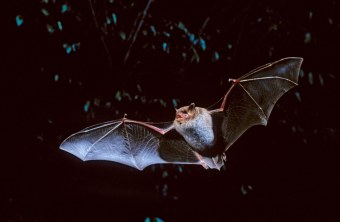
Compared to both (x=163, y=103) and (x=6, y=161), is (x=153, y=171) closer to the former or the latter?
(x=163, y=103)

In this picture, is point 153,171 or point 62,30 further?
point 153,171

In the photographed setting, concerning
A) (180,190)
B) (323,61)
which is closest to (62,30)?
(180,190)

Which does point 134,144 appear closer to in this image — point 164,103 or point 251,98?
point 164,103

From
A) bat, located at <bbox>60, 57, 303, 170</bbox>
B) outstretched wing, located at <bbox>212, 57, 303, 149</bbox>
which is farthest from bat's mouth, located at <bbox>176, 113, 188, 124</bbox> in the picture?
outstretched wing, located at <bbox>212, 57, 303, 149</bbox>

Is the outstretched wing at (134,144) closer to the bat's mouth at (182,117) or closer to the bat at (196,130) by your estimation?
the bat at (196,130)

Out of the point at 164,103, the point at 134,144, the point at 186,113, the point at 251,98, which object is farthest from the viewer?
the point at 164,103

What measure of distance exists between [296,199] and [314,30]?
1428mm

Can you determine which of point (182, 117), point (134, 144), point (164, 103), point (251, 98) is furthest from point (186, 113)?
point (164, 103)

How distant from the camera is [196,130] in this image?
3.14m

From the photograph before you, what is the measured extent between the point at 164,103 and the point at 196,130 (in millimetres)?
768

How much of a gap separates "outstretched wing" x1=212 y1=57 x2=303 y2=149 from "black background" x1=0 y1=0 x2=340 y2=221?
557mm

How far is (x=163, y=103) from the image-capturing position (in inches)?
152

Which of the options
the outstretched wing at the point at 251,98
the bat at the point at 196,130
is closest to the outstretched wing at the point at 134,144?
the bat at the point at 196,130

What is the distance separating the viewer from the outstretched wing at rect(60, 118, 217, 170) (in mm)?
3461
